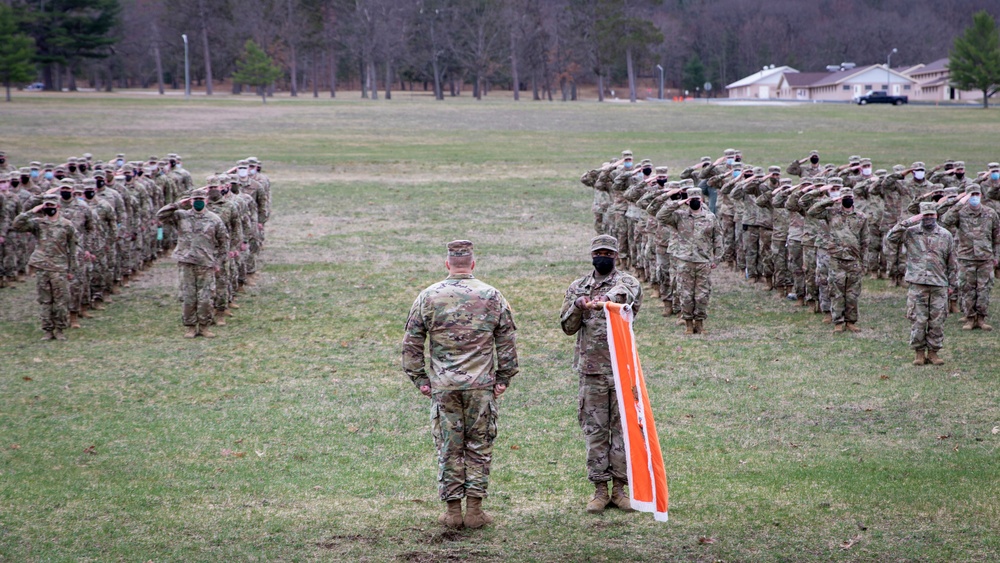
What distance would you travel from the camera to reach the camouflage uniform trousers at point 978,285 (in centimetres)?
1673

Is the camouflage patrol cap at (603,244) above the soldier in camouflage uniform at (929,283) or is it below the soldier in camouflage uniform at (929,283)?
above

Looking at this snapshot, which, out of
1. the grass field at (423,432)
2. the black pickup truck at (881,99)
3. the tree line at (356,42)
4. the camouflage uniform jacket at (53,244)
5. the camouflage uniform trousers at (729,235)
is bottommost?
the grass field at (423,432)

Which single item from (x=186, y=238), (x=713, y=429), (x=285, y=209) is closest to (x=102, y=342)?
(x=186, y=238)

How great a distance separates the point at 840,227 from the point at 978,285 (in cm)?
247

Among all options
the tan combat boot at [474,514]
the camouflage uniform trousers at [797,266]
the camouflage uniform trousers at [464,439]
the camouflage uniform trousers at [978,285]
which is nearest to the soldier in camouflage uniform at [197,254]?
the camouflage uniform trousers at [464,439]

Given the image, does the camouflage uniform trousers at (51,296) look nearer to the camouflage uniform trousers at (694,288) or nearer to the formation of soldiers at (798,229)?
the formation of soldiers at (798,229)

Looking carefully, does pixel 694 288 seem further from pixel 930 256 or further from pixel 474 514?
pixel 474 514

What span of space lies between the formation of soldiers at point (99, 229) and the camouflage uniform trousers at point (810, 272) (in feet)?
31.9

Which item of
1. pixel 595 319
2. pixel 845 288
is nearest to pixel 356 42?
pixel 845 288

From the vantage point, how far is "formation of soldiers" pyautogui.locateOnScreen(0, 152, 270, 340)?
1689 cm

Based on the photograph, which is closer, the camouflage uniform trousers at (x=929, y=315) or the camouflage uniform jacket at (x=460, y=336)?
the camouflage uniform jacket at (x=460, y=336)

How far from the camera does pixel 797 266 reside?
1906cm

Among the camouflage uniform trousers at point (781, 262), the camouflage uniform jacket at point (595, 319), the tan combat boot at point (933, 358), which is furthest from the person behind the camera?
the camouflage uniform trousers at point (781, 262)

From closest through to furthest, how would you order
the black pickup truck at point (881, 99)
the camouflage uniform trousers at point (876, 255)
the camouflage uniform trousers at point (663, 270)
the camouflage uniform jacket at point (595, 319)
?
1. the camouflage uniform jacket at point (595, 319)
2. the camouflage uniform trousers at point (663, 270)
3. the camouflage uniform trousers at point (876, 255)
4. the black pickup truck at point (881, 99)
